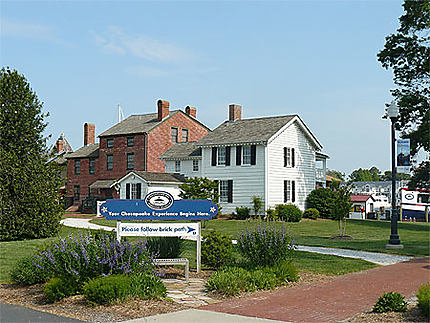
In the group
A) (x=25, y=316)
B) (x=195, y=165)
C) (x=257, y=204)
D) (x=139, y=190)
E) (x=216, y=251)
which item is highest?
(x=195, y=165)

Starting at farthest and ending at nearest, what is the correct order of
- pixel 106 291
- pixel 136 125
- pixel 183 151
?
pixel 136 125 < pixel 183 151 < pixel 106 291

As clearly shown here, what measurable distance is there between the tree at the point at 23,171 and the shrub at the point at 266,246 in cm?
1167

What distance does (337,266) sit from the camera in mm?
13789

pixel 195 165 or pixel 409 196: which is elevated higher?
pixel 195 165

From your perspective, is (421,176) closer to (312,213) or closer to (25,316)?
(312,213)

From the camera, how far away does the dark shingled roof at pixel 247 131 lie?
37281 millimetres

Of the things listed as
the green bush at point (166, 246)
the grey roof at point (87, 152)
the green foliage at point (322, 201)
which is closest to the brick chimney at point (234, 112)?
the green foliage at point (322, 201)

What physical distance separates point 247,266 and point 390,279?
3362mm

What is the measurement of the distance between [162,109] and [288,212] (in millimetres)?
17243

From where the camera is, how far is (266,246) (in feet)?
37.9

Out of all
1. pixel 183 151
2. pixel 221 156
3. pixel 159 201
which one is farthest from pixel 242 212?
pixel 159 201

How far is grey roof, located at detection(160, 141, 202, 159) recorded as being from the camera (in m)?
41.6

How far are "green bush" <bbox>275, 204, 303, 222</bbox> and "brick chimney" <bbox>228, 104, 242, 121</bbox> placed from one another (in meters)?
9.97

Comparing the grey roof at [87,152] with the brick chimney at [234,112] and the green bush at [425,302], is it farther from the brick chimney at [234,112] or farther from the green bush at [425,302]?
the green bush at [425,302]
